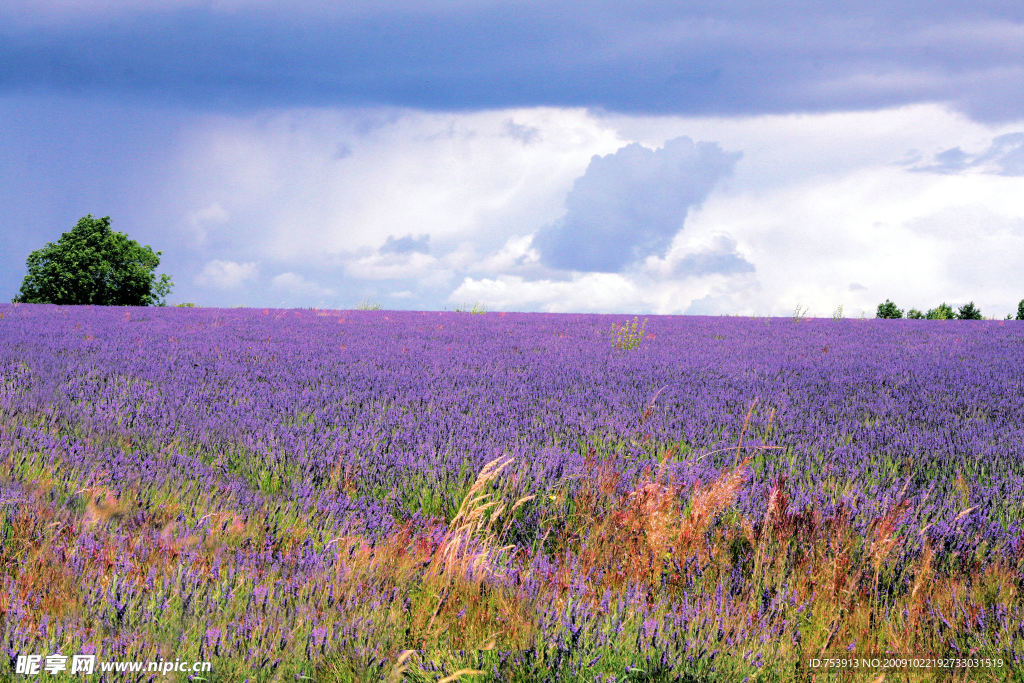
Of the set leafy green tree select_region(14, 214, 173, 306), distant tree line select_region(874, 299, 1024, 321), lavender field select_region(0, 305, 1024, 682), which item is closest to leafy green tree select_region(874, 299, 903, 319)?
distant tree line select_region(874, 299, 1024, 321)

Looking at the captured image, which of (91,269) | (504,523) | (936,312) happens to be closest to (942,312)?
(936,312)

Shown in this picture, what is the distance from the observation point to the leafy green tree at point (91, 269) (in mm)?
29375

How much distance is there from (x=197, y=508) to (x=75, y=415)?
217 centimetres

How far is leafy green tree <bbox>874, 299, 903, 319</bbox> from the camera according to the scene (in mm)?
23609

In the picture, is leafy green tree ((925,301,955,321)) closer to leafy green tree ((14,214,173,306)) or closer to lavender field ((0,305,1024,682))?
lavender field ((0,305,1024,682))

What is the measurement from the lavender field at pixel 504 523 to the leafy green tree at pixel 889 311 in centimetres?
1962

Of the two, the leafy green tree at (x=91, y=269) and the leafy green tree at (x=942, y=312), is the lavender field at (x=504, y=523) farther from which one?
the leafy green tree at (x=91, y=269)

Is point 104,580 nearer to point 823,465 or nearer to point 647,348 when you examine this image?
point 823,465

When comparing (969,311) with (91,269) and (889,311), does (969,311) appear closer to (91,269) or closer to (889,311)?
(889,311)

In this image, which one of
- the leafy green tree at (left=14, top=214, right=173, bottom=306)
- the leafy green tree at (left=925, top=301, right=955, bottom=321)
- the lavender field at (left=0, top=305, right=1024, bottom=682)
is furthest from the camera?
the leafy green tree at (left=14, top=214, right=173, bottom=306)

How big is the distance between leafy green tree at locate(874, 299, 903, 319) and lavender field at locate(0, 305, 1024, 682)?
19624 mm

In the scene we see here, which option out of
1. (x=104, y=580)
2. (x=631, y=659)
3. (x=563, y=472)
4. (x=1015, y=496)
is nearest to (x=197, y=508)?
(x=104, y=580)

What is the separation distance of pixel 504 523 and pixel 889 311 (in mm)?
24895

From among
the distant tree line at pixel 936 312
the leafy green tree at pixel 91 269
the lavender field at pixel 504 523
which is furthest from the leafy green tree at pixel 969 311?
the leafy green tree at pixel 91 269
